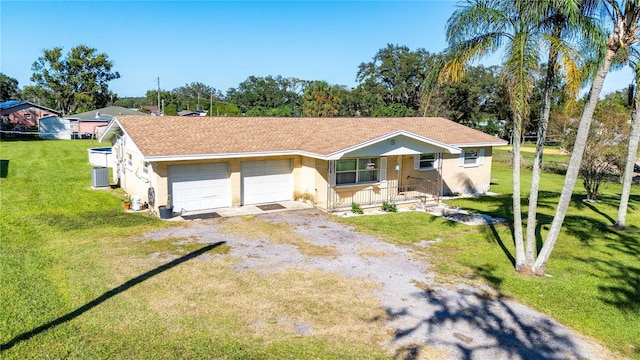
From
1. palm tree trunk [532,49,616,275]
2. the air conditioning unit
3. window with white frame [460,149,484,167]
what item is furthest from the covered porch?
the air conditioning unit

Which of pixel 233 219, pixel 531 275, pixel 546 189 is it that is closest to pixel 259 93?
pixel 546 189

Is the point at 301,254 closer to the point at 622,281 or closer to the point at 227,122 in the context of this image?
the point at 622,281

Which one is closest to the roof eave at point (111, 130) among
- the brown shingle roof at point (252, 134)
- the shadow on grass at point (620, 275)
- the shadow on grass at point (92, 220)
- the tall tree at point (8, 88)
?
the brown shingle roof at point (252, 134)

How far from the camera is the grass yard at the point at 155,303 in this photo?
261 inches

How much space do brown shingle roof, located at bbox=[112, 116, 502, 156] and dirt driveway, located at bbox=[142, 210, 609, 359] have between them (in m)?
3.48

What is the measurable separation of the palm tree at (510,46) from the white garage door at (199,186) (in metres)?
9.29

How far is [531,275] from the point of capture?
10141 mm

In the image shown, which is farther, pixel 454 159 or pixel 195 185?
pixel 454 159

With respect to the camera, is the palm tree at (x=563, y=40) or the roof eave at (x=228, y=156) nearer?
the palm tree at (x=563, y=40)

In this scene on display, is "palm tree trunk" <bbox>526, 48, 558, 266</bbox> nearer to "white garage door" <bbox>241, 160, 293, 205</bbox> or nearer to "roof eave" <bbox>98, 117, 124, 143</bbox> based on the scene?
"white garage door" <bbox>241, 160, 293, 205</bbox>

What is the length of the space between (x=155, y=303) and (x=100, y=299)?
1096 mm

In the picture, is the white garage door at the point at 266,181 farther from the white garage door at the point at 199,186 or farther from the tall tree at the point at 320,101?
the tall tree at the point at 320,101

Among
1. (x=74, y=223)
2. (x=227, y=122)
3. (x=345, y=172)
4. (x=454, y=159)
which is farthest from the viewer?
(x=454, y=159)

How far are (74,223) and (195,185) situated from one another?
162 inches
